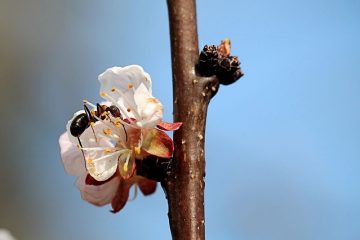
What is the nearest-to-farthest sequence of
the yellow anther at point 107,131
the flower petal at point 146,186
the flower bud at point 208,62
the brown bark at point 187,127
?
the brown bark at point 187,127
the flower bud at point 208,62
the yellow anther at point 107,131
the flower petal at point 146,186

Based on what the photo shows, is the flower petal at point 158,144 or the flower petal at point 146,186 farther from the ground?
the flower petal at point 158,144

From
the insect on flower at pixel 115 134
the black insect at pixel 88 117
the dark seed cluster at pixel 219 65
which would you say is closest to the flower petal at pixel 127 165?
the insect on flower at pixel 115 134

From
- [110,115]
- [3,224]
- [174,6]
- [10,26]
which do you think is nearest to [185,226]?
[110,115]

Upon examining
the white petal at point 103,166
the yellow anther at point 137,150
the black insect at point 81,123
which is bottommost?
the white petal at point 103,166

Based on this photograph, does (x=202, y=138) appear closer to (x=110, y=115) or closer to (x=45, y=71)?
(x=110, y=115)

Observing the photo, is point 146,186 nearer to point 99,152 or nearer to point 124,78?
point 99,152

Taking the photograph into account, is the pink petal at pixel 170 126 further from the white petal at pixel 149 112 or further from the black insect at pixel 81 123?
the black insect at pixel 81 123
